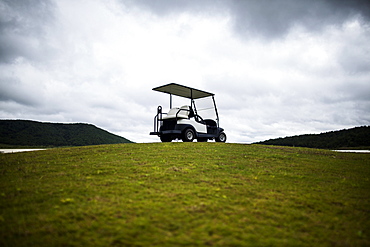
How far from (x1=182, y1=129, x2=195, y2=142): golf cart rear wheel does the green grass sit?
6.65 meters

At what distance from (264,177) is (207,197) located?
9.50 feet

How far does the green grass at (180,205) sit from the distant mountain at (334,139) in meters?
19.9

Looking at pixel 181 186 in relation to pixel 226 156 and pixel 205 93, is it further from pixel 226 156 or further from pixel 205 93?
pixel 205 93

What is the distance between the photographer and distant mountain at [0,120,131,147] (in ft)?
121

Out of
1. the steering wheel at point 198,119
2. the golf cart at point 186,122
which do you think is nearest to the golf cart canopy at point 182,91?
the golf cart at point 186,122

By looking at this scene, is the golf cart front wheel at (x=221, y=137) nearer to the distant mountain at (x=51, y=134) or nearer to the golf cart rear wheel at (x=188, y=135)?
the golf cart rear wheel at (x=188, y=135)

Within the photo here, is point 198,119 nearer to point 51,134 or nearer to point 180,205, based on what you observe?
point 180,205

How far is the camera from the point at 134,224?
13.6 feet

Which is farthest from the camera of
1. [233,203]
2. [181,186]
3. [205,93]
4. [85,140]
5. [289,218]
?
[85,140]

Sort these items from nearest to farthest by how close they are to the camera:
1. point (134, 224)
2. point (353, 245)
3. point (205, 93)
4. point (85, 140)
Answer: point (353, 245)
point (134, 224)
point (205, 93)
point (85, 140)

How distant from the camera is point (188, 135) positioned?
51.8 ft

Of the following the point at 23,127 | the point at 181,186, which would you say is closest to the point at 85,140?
the point at 23,127

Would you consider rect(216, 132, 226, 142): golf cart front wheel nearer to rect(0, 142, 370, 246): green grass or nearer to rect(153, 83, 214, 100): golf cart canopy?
rect(153, 83, 214, 100): golf cart canopy

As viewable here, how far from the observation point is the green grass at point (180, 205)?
387 centimetres
